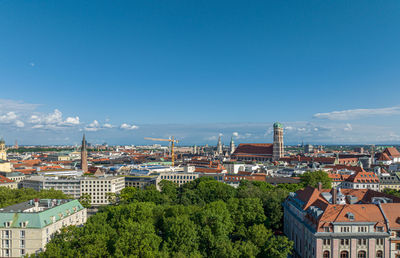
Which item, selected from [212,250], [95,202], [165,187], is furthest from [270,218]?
[95,202]

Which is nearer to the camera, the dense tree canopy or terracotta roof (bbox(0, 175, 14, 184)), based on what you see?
the dense tree canopy

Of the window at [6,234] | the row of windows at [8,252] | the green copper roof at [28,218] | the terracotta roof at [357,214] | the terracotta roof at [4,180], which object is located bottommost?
the row of windows at [8,252]

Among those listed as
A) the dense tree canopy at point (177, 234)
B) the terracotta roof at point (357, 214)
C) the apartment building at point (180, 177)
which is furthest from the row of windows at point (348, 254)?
the apartment building at point (180, 177)

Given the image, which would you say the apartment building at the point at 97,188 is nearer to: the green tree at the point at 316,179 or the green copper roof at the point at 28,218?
Answer: the green copper roof at the point at 28,218

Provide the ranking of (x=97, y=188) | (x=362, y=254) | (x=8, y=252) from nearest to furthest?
(x=362, y=254) < (x=8, y=252) < (x=97, y=188)

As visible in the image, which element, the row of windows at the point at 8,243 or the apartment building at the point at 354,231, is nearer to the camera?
the apartment building at the point at 354,231

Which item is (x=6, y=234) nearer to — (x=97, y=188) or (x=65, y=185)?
(x=97, y=188)

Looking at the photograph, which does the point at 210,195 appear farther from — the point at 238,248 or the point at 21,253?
the point at 21,253

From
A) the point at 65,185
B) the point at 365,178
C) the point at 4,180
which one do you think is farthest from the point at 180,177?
the point at 4,180

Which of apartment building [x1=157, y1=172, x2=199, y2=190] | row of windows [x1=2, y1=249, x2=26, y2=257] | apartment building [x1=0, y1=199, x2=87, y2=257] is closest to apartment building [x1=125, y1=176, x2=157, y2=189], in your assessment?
apartment building [x1=157, y1=172, x2=199, y2=190]

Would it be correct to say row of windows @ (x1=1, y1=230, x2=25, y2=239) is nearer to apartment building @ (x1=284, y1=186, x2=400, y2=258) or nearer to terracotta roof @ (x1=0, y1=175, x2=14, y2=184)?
apartment building @ (x1=284, y1=186, x2=400, y2=258)

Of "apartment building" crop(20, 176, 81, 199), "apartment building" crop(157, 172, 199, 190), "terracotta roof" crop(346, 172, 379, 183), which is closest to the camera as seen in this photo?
"terracotta roof" crop(346, 172, 379, 183)

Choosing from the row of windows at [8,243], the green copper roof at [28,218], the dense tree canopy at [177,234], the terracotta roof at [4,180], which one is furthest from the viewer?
the terracotta roof at [4,180]
